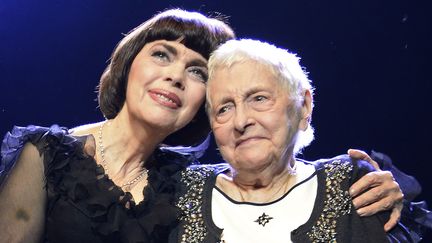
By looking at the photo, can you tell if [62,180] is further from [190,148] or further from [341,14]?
[341,14]

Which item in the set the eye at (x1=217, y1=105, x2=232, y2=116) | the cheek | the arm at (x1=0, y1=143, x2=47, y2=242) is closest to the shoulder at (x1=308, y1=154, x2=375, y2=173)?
the eye at (x1=217, y1=105, x2=232, y2=116)

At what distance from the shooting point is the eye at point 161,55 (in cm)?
220

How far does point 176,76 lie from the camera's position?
216 cm

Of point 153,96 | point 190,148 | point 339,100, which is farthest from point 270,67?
point 339,100

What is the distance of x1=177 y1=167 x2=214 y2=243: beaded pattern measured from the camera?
1.96 metres

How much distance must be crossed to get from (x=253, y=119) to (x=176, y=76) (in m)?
0.38

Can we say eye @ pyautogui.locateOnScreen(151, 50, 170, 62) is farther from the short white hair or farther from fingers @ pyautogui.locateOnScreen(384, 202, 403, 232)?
fingers @ pyautogui.locateOnScreen(384, 202, 403, 232)

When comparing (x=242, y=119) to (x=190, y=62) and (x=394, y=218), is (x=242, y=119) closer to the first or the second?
(x=190, y=62)

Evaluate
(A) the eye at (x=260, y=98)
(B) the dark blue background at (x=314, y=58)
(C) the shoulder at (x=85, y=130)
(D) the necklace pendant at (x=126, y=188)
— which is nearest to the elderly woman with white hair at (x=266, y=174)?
(A) the eye at (x=260, y=98)

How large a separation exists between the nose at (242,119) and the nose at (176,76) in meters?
0.30

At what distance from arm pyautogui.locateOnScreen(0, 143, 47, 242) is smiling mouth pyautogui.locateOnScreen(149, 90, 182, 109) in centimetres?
46

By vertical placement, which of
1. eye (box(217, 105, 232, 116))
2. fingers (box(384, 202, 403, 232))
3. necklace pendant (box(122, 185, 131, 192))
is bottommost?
necklace pendant (box(122, 185, 131, 192))

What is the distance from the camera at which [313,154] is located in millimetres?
3150

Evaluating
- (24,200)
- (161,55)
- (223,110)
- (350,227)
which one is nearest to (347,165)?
(350,227)
